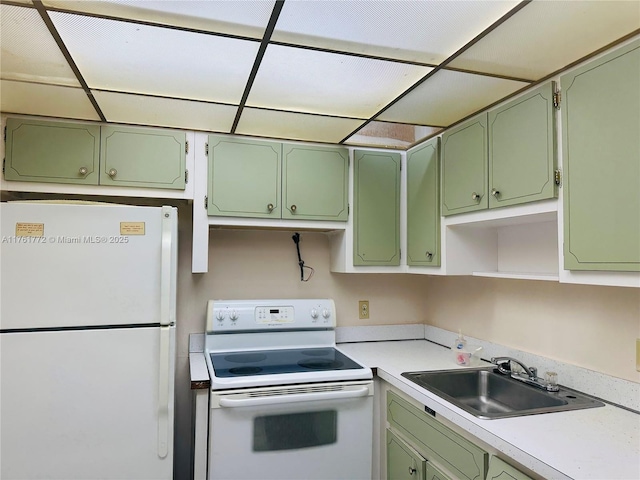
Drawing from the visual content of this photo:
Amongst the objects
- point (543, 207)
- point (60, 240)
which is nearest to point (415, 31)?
point (543, 207)

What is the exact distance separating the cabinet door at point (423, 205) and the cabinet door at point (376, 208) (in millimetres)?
82

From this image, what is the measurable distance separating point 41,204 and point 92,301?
0.44 metres

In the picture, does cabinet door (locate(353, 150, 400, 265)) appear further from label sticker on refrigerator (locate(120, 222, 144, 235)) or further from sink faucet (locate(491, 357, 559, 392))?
label sticker on refrigerator (locate(120, 222, 144, 235))

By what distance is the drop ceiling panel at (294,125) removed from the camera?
80.1 inches

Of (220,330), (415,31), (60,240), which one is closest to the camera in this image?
(415,31)

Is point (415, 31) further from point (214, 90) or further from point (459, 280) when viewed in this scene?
point (459, 280)

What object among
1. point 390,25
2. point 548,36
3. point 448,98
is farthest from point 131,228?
point 548,36

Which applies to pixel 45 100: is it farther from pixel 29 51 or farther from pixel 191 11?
pixel 191 11

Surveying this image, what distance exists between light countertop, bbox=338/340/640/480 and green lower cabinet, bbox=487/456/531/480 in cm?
4

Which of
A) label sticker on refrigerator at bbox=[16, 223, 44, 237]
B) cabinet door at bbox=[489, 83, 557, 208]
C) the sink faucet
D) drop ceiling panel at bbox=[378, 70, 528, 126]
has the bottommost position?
the sink faucet

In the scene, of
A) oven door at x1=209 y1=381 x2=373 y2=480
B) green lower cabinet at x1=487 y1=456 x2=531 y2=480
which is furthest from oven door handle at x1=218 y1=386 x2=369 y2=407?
green lower cabinet at x1=487 y1=456 x2=531 y2=480

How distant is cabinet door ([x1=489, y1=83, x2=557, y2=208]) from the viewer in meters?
1.52

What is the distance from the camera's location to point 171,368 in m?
1.78

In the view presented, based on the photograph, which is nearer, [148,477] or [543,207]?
[543,207]
